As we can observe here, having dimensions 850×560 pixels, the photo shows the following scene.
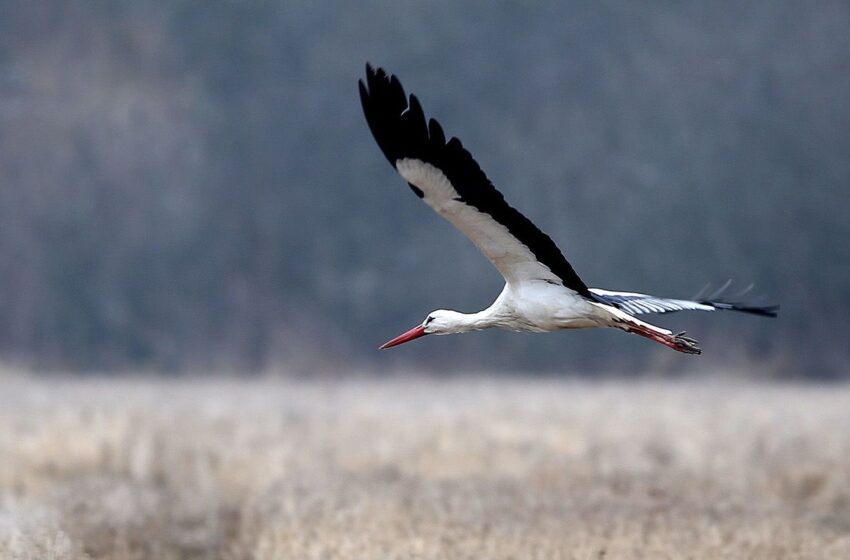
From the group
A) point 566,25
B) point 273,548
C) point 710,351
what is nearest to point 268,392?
point 710,351

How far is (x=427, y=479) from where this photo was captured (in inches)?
613

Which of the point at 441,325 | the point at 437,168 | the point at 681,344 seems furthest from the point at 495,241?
the point at 681,344

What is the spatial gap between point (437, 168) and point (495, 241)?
86 centimetres

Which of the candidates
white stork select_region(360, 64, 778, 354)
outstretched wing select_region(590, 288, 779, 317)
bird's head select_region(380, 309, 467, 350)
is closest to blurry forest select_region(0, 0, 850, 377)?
outstretched wing select_region(590, 288, 779, 317)

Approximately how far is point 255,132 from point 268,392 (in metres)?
13.3

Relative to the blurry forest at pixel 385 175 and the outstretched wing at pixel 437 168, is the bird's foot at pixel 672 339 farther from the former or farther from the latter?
the blurry forest at pixel 385 175

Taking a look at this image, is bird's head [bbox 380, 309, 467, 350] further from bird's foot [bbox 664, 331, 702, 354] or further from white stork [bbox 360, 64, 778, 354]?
bird's foot [bbox 664, 331, 702, 354]

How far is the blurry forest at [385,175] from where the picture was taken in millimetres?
38281

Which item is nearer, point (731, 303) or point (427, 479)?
point (731, 303)

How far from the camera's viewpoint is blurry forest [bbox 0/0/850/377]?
1507 inches

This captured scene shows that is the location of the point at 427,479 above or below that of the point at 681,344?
above

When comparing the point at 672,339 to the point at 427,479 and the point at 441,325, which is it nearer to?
the point at 441,325

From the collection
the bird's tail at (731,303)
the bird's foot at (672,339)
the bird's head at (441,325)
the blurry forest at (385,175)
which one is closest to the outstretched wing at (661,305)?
the bird's tail at (731,303)

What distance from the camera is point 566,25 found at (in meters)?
42.6
